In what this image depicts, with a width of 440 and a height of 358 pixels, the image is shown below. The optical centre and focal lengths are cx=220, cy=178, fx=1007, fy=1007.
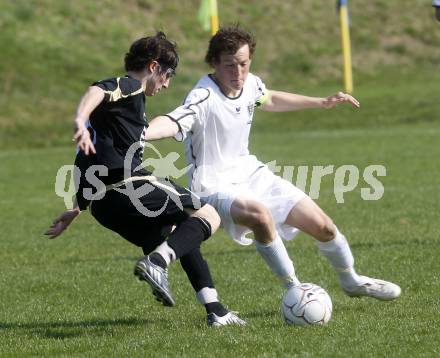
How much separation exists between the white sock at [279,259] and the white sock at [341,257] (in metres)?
0.34

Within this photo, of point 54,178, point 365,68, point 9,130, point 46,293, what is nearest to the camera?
point 46,293

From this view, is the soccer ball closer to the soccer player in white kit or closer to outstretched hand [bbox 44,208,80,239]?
the soccer player in white kit

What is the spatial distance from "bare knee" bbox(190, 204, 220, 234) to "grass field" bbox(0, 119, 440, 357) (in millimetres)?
641

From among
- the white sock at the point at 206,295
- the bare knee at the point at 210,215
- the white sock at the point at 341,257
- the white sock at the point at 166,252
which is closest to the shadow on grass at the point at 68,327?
the white sock at the point at 206,295

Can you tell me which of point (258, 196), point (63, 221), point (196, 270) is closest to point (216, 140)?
point (258, 196)

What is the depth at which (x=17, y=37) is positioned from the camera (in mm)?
31156

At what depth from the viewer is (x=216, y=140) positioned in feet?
21.9

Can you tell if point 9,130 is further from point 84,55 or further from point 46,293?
point 46,293

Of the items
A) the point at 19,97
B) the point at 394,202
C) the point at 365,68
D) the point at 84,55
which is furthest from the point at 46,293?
the point at 365,68

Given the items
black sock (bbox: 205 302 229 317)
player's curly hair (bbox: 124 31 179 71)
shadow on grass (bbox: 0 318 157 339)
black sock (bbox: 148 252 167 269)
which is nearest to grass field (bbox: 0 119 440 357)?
shadow on grass (bbox: 0 318 157 339)

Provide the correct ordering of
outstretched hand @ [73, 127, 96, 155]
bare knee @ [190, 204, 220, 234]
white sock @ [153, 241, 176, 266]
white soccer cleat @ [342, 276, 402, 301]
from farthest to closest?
white soccer cleat @ [342, 276, 402, 301], bare knee @ [190, 204, 220, 234], white sock @ [153, 241, 176, 266], outstretched hand @ [73, 127, 96, 155]

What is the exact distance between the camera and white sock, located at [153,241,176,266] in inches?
233

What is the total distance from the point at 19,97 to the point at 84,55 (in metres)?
4.01

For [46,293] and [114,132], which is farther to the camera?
[46,293]
